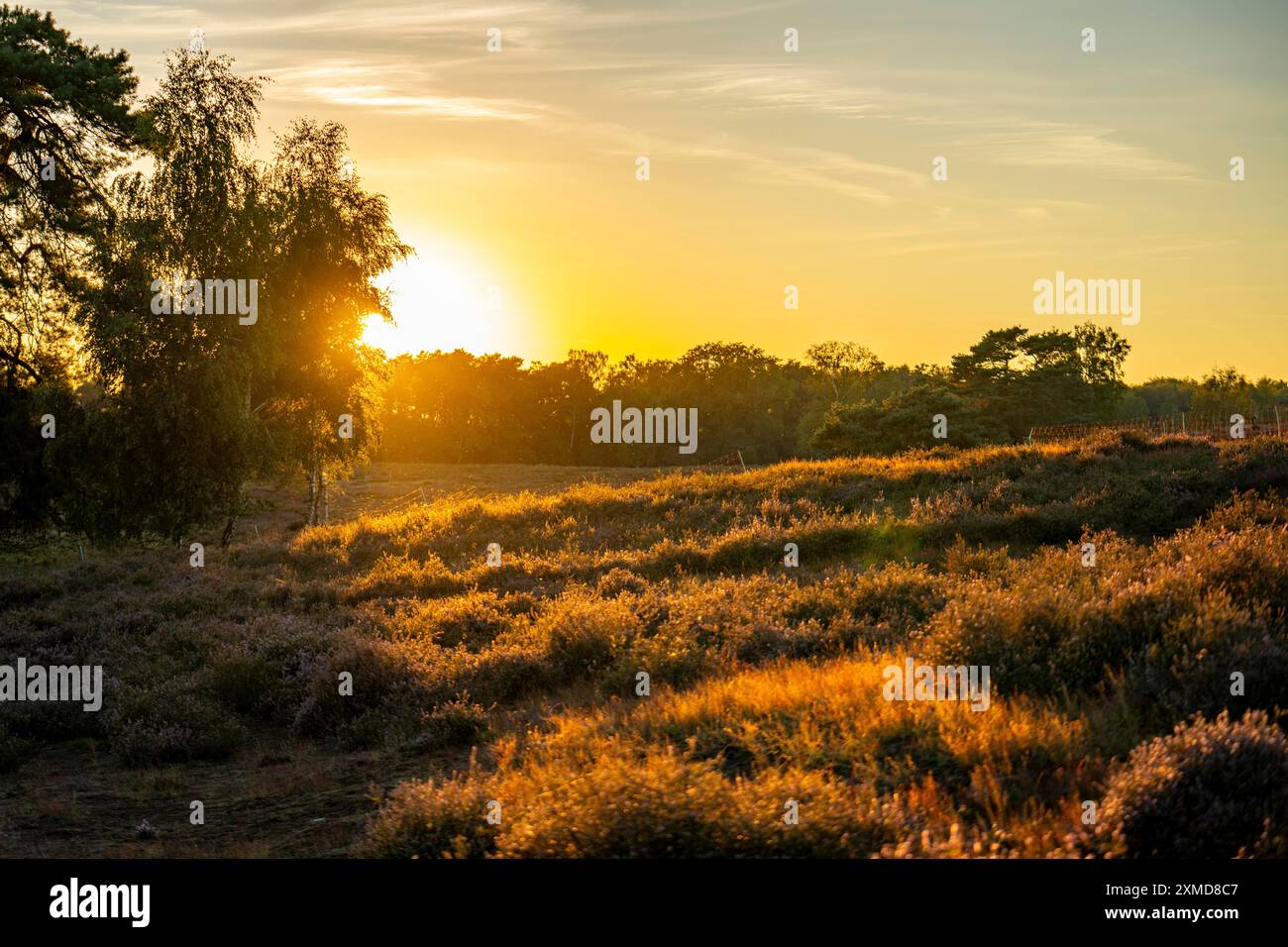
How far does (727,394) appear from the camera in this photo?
10081 centimetres

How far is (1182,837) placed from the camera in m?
5.13

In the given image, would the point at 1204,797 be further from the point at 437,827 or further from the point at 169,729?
the point at 169,729

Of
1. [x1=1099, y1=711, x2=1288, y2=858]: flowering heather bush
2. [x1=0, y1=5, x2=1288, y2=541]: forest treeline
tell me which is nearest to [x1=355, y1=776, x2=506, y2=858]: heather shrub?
[x1=1099, y1=711, x2=1288, y2=858]: flowering heather bush

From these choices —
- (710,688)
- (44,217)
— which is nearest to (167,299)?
(44,217)

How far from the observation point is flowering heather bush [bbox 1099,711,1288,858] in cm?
508

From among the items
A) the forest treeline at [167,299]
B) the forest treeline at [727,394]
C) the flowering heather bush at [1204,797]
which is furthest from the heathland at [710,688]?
the forest treeline at [727,394]

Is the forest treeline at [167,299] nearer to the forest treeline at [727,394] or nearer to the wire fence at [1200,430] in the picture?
the wire fence at [1200,430]

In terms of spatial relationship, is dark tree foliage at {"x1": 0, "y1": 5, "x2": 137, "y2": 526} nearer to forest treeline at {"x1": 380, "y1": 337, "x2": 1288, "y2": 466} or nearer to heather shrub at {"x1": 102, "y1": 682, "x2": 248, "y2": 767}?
heather shrub at {"x1": 102, "y1": 682, "x2": 248, "y2": 767}

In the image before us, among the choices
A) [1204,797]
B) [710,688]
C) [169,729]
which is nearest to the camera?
[1204,797]

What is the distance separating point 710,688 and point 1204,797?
4.65 metres

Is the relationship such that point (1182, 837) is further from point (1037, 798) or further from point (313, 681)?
point (313, 681)

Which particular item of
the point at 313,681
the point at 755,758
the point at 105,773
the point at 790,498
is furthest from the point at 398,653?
the point at 790,498

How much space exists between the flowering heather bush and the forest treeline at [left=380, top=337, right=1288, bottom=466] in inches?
2495

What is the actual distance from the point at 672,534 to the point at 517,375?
79063 millimetres
